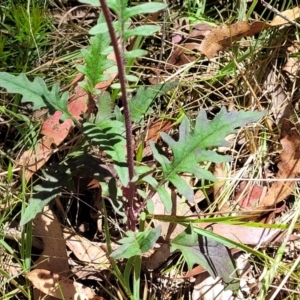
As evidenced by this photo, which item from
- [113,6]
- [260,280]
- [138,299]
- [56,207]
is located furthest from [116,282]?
[113,6]

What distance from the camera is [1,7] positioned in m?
2.18

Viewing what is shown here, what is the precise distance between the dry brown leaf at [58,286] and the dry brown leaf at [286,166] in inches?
25.4

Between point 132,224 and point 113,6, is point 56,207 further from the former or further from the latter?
point 113,6

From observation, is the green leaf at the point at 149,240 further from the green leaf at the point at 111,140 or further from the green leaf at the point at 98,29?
the green leaf at the point at 98,29

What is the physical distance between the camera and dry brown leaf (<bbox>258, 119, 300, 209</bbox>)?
1987 mm

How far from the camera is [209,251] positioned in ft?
5.89

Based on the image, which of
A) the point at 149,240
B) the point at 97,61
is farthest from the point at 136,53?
the point at 149,240

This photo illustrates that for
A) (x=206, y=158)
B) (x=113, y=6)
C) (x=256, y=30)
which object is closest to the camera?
(x=113, y=6)

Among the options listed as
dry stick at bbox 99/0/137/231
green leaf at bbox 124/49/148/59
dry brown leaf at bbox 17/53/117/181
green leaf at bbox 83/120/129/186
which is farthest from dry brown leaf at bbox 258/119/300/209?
green leaf at bbox 124/49/148/59

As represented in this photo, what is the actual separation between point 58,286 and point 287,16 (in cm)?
128

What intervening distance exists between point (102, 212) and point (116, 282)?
237mm

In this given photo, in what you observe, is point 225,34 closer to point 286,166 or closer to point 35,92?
point 286,166

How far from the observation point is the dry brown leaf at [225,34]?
7.08 ft

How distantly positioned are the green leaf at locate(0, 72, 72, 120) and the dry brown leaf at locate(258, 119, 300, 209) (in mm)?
754
